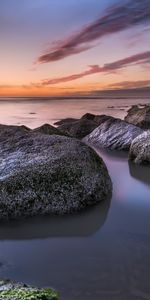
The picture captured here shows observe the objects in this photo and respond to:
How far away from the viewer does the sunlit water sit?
510 cm

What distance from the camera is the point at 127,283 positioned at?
5.12 meters

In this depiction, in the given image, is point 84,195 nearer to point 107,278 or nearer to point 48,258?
point 48,258

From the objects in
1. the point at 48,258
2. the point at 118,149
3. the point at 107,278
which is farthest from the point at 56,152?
the point at 118,149

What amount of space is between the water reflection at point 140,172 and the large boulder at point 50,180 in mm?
1834

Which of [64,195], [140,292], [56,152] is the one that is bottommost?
[140,292]

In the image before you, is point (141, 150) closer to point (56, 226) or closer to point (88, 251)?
point (56, 226)

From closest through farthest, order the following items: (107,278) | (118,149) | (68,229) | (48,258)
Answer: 1. (107,278)
2. (48,258)
3. (68,229)
4. (118,149)

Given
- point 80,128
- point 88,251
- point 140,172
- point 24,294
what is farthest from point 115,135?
point 24,294

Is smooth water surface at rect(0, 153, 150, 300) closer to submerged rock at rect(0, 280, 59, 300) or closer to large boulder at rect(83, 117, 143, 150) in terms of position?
submerged rock at rect(0, 280, 59, 300)

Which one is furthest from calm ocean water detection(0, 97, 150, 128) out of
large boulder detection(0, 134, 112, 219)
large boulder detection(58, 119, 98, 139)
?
large boulder detection(0, 134, 112, 219)

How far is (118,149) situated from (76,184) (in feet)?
24.0

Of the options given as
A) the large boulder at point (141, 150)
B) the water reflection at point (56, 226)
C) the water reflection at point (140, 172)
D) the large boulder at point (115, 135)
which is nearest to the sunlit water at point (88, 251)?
the water reflection at point (56, 226)

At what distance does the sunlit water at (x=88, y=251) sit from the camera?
5098mm

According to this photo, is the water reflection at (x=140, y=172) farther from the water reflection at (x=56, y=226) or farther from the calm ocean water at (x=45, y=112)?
the calm ocean water at (x=45, y=112)
